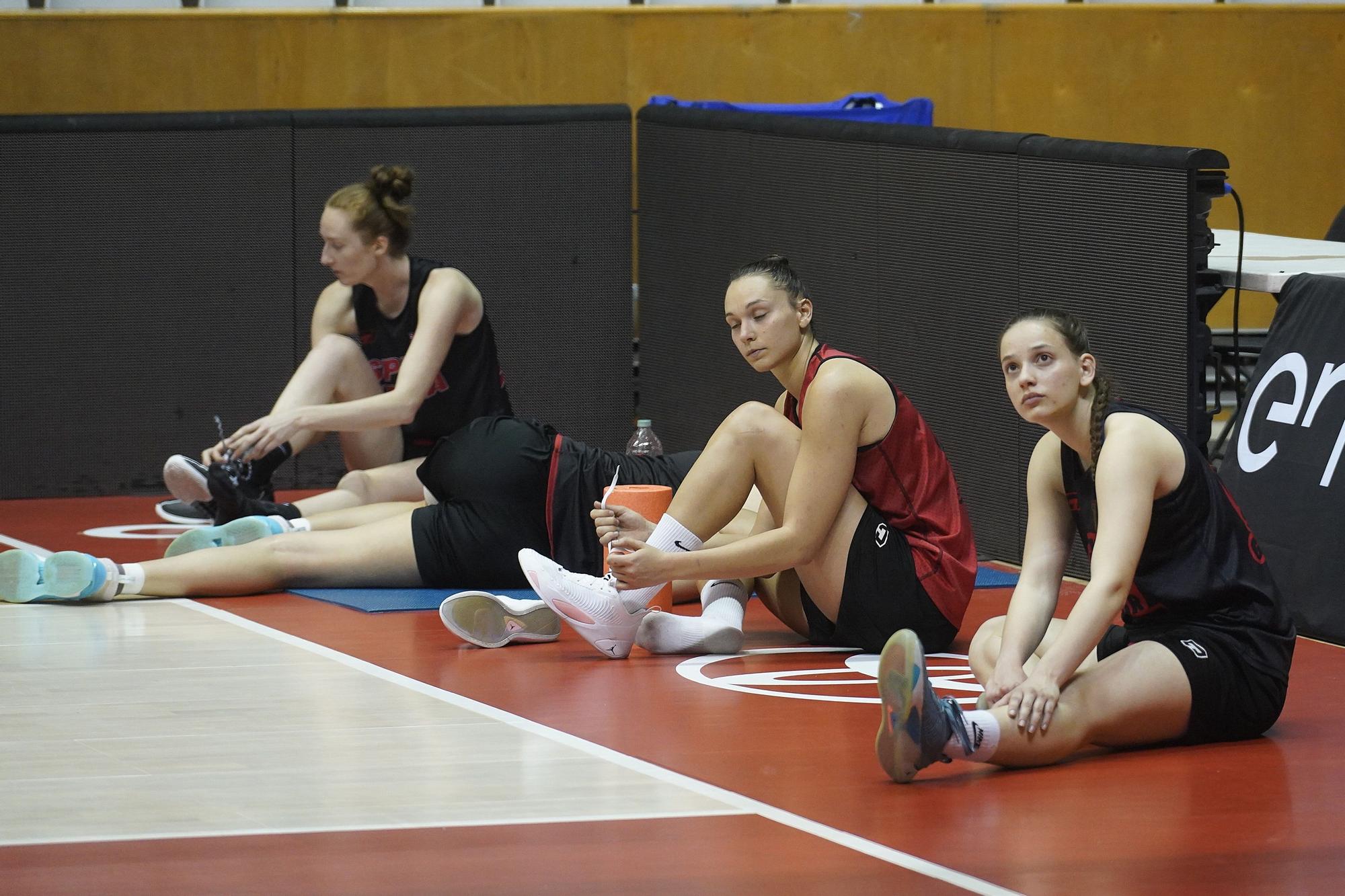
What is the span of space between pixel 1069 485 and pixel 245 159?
4865 mm

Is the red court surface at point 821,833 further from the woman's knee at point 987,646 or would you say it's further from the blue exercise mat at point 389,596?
the blue exercise mat at point 389,596

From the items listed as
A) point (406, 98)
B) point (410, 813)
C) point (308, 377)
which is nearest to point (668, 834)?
point (410, 813)

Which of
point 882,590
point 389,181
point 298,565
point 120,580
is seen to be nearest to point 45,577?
point 120,580

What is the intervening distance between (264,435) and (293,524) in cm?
35

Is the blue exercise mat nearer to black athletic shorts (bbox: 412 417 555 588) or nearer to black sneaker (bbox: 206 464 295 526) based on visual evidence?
black athletic shorts (bbox: 412 417 555 588)

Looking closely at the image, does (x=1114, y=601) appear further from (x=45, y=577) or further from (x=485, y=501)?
(x=45, y=577)

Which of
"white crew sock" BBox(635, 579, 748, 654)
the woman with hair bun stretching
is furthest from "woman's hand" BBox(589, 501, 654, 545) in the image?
"white crew sock" BBox(635, 579, 748, 654)

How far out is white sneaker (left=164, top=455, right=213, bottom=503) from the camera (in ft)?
19.3

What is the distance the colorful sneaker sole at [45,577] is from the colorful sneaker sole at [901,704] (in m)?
2.64

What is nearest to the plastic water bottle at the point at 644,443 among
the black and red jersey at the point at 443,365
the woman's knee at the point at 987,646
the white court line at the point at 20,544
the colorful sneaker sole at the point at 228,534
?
the black and red jersey at the point at 443,365

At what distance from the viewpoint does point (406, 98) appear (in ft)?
32.0

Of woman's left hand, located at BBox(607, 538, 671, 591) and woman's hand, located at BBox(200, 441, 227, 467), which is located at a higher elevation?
woman's hand, located at BBox(200, 441, 227, 467)

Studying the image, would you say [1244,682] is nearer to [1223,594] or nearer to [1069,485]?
[1223,594]

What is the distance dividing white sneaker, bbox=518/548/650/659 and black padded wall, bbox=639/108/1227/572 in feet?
5.51
